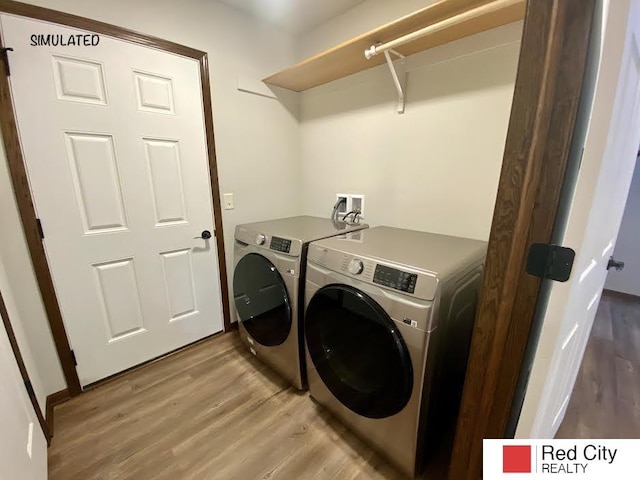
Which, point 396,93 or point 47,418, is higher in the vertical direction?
point 396,93

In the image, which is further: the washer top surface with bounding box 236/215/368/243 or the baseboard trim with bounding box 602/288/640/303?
the baseboard trim with bounding box 602/288/640/303

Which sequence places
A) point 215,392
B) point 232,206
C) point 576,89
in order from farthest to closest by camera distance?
point 232,206
point 215,392
point 576,89

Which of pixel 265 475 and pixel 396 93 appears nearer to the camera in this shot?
pixel 265 475

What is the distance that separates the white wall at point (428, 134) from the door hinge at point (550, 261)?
0.85m

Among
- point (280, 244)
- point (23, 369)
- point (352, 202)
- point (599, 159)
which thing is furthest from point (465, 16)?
point (23, 369)

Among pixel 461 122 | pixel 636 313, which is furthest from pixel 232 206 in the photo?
pixel 636 313

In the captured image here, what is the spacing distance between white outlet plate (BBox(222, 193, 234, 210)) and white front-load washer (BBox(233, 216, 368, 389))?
11.2 inches

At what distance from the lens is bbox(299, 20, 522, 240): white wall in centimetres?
136

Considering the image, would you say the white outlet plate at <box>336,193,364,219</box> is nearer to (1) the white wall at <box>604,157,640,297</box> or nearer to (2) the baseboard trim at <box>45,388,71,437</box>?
(2) the baseboard trim at <box>45,388,71,437</box>

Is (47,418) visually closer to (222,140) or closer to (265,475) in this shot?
(265,475)

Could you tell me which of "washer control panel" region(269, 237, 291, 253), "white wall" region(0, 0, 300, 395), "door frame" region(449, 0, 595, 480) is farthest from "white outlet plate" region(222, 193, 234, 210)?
"door frame" region(449, 0, 595, 480)

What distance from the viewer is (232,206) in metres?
2.09

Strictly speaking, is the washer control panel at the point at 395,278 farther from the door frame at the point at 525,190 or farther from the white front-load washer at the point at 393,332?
the door frame at the point at 525,190

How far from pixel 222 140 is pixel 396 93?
1220mm
